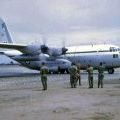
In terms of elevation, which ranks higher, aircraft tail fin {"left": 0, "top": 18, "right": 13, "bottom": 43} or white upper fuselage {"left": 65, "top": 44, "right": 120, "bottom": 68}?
aircraft tail fin {"left": 0, "top": 18, "right": 13, "bottom": 43}

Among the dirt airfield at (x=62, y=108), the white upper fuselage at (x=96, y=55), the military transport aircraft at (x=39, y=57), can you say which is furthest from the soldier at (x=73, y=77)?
the military transport aircraft at (x=39, y=57)

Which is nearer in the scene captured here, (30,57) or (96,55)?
(96,55)

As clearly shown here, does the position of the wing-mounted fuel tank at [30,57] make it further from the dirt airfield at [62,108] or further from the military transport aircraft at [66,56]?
the dirt airfield at [62,108]

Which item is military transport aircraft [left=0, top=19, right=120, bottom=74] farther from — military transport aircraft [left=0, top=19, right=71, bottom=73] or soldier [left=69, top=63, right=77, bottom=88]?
soldier [left=69, top=63, right=77, bottom=88]

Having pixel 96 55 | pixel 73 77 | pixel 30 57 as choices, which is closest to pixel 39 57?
pixel 30 57

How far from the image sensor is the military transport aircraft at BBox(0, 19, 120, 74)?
168 feet

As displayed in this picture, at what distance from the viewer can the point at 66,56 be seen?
54562 millimetres

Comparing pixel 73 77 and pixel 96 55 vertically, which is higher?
pixel 96 55

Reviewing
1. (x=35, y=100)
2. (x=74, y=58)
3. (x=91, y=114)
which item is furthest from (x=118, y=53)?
(x=91, y=114)

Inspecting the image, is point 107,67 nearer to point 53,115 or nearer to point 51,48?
point 51,48

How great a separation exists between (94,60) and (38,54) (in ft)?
22.7

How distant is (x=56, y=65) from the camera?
175 feet

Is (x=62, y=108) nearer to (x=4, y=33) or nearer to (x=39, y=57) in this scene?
(x=39, y=57)

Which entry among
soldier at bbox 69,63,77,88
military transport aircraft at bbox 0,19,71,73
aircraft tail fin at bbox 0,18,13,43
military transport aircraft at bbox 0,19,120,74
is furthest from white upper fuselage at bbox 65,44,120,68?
soldier at bbox 69,63,77,88
